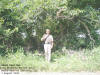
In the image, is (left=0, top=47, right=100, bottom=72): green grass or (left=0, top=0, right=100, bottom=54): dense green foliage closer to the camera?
(left=0, top=47, right=100, bottom=72): green grass

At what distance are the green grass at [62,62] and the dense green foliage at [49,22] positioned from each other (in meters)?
1.05

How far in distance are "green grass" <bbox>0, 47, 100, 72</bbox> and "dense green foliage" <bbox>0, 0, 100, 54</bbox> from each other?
1054 mm

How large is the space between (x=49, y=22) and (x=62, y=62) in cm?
268

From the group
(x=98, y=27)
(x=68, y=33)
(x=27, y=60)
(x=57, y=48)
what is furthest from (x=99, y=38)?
(x=27, y=60)

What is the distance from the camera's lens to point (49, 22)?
32.9 ft

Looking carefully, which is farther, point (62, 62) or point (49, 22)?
point (49, 22)

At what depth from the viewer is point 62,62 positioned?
26.9 ft

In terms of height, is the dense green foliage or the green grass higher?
the dense green foliage

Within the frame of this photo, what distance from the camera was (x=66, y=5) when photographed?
9078mm

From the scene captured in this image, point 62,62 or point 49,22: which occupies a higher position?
point 49,22

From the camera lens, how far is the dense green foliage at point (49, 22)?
9.13 meters

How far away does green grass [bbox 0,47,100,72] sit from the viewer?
755 cm

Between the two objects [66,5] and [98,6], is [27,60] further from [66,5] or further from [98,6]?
[98,6]

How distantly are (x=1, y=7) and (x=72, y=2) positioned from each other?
11.3ft
